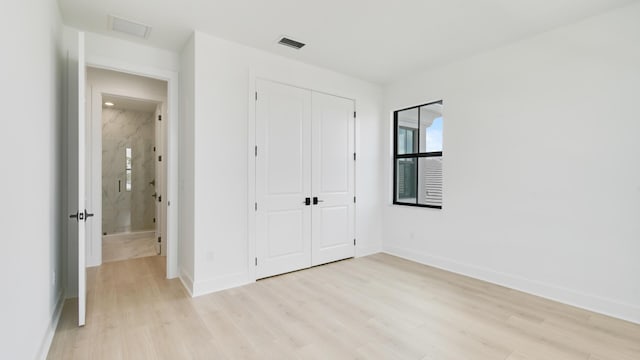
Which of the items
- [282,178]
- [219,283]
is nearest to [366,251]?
[282,178]

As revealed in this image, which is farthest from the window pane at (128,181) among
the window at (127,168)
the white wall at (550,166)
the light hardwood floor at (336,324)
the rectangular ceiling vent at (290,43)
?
the white wall at (550,166)

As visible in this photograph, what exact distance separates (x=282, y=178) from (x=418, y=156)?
218 centimetres

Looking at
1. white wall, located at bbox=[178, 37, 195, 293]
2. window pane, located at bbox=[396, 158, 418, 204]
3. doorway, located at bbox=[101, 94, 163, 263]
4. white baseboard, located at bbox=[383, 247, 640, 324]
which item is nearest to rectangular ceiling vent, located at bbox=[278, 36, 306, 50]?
white wall, located at bbox=[178, 37, 195, 293]

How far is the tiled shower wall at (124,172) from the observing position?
625 cm

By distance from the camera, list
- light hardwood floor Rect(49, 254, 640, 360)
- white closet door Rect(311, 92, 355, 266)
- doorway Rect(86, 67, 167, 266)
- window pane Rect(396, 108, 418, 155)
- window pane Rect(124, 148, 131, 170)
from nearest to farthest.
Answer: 1. light hardwood floor Rect(49, 254, 640, 360)
2. white closet door Rect(311, 92, 355, 266)
3. window pane Rect(396, 108, 418, 155)
4. doorway Rect(86, 67, 167, 266)
5. window pane Rect(124, 148, 131, 170)

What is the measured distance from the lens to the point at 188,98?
11.0ft

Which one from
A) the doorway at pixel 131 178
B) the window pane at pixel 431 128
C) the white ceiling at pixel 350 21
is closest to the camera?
the white ceiling at pixel 350 21

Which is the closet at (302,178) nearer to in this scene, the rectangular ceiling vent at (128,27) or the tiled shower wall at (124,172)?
the rectangular ceiling vent at (128,27)

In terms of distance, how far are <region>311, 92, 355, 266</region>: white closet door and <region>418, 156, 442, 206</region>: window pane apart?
3.45 feet

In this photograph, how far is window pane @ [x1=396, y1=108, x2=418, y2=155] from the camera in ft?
15.1
